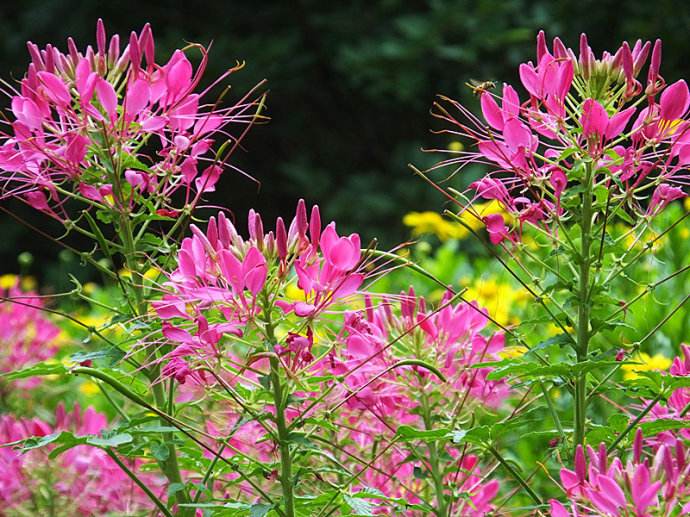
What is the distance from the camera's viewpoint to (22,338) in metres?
2.50

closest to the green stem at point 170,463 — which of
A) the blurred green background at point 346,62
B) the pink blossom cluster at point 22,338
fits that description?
the pink blossom cluster at point 22,338

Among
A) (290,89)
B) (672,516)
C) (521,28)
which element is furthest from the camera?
(290,89)

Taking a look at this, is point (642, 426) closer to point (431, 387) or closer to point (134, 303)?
point (431, 387)

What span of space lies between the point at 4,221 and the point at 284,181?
202 cm

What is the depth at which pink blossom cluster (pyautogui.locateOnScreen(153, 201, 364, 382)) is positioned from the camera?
3.67 ft

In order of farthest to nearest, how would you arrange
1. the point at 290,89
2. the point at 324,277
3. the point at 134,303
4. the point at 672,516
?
the point at 290,89 < the point at 134,303 < the point at 324,277 < the point at 672,516

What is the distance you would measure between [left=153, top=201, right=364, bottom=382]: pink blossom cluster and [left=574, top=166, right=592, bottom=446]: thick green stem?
283 millimetres

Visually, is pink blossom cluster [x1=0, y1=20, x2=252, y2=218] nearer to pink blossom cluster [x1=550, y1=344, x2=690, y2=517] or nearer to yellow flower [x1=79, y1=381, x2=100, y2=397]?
pink blossom cluster [x1=550, y1=344, x2=690, y2=517]

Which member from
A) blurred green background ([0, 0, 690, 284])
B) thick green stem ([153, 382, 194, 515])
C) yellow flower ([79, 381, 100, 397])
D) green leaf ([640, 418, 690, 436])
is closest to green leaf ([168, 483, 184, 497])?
thick green stem ([153, 382, 194, 515])

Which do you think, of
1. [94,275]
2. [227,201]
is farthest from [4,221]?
[227,201]

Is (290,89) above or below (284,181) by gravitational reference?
above

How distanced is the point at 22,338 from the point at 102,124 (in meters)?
1.39

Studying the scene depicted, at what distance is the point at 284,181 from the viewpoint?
7633 mm

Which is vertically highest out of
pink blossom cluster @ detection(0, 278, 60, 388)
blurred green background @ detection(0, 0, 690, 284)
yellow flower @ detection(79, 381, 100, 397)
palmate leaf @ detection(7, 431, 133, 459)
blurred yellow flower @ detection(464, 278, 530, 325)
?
blurred green background @ detection(0, 0, 690, 284)
